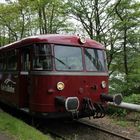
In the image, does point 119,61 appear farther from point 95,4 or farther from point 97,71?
point 97,71

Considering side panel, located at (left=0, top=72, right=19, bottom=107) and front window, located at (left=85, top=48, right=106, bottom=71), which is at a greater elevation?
front window, located at (left=85, top=48, right=106, bottom=71)

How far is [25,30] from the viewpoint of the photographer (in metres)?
30.7

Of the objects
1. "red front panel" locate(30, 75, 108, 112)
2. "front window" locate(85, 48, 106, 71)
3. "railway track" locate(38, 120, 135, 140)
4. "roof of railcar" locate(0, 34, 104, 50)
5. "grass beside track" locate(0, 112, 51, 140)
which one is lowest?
"railway track" locate(38, 120, 135, 140)

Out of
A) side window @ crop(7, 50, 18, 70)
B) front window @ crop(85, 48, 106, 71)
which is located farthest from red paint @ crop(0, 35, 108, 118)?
side window @ crop(7, 50, 18, 70)

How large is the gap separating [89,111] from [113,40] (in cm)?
1081

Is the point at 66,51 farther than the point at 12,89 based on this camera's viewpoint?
No

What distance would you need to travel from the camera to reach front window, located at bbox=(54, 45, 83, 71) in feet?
34.0

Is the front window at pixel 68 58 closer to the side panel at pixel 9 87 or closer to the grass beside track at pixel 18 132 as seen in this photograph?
the grass beside track at pixel 18 132

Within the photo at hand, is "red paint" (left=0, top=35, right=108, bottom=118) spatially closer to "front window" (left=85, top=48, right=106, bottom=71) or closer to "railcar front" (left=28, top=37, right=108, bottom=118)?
"railcar front" (left=28, top=37, right=108, bottom=118)

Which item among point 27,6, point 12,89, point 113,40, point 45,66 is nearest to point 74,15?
point 113,40

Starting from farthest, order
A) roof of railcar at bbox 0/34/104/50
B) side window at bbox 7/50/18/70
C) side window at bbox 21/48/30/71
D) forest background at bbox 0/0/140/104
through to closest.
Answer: forest background at bbox 0/0/140/104 → side window at bbox 7/50/18/70 → side window at bbox 21/48/30/71 → roof of railcar at bbox 0/34/104/50


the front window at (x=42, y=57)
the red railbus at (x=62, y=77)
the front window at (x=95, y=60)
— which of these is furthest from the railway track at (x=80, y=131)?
the front window at (x=42, y=57)

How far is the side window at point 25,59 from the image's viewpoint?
11193 mm

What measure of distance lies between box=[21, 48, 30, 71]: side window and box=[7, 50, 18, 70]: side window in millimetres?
619
